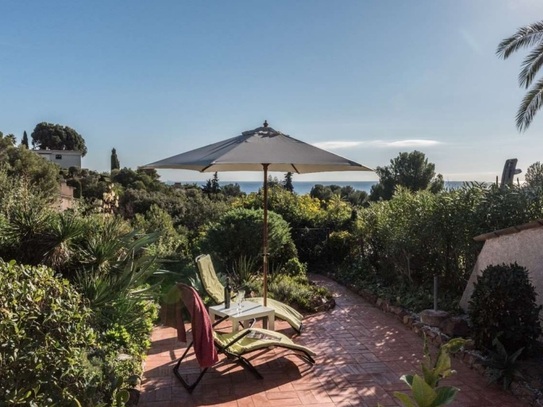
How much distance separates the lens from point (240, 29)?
969 cm

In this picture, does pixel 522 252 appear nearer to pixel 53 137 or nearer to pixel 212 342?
pixel 212 342

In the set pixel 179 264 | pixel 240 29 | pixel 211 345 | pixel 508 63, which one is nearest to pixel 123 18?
pixel 240 29

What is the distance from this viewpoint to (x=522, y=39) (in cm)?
1123

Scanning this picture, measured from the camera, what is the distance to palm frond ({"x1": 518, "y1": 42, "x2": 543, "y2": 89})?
11141 mm

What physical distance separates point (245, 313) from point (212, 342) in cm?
131

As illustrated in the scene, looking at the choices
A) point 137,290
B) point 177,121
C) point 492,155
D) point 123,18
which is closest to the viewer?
point 137,290

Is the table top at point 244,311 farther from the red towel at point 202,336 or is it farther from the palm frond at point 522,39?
the palm frond at point 522,39

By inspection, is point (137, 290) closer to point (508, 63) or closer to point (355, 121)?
point (355, 121)

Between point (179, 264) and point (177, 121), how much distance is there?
4.91 m

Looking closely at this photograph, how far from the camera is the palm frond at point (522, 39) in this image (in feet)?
36.3

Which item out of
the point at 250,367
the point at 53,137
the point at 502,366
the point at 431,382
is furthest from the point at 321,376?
the point at 53,137

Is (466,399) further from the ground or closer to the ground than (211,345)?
closer to the ground

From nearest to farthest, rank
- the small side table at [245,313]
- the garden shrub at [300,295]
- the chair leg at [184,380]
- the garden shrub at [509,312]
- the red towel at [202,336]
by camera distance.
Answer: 1. the red towel at [202,336]
2. the chair leg at [184,380]
3. the garden shrub at [509,312]
4. the small side table at [245,313]
5. the garden shrub at [300,295]

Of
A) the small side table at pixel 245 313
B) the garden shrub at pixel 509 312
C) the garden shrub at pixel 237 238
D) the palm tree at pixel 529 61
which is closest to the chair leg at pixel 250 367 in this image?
the small side table at pixel 245 313
